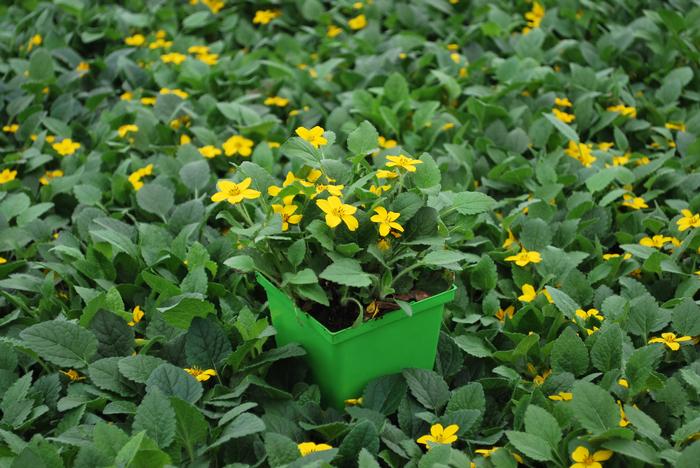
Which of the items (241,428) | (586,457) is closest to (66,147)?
(241,428)

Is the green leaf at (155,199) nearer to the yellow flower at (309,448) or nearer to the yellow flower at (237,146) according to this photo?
the yellow flower at (237,146)

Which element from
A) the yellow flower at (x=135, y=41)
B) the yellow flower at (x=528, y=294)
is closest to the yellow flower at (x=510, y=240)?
the yellow flower at (x=528, y=294)

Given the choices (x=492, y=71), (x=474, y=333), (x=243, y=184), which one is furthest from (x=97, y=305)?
(x=492, y=71)

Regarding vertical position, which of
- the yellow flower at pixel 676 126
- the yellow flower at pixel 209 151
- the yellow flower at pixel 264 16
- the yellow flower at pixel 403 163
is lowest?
the yellow flower at pixel 676 126

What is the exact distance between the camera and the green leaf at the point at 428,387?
2.13 meters

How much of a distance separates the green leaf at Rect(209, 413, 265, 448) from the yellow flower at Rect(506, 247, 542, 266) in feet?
3.58

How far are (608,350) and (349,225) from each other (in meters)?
0.80

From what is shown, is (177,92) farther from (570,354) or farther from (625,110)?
(570,354)

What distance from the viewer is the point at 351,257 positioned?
2066mm

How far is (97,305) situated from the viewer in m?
2.25

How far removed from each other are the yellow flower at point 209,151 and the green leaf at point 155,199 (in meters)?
0.37

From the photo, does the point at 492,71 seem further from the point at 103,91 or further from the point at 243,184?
the point at 243,184

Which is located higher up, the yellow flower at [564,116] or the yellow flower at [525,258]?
the yellow flower at [564,116]

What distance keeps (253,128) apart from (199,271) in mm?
1114
